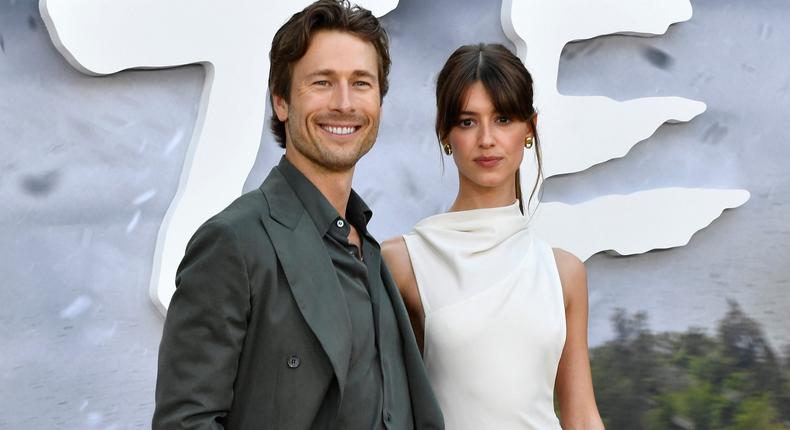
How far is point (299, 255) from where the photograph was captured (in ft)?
5.49

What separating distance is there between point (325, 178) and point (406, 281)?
1.81 ft

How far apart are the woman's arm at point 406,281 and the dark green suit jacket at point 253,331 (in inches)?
23.8

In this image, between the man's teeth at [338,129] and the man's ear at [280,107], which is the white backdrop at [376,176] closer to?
the man's ear at [280,107]

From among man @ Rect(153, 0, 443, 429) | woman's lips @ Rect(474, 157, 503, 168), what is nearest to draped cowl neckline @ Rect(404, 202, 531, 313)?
woman's lips @ Rect(474, 157, 503, 168)

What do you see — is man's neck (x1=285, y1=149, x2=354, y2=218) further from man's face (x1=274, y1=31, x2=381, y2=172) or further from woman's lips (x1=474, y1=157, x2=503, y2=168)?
woman's lips (x1=474, y1=157, x2=503, y2=168)

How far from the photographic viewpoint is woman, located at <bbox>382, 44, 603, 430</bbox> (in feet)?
7.27

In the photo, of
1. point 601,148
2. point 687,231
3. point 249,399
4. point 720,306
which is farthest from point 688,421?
point 249,399

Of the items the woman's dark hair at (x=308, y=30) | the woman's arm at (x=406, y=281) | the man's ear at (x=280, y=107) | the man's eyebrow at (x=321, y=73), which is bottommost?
the woman's arm at (x=406, y=281)

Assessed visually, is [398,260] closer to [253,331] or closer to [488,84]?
[488,84]

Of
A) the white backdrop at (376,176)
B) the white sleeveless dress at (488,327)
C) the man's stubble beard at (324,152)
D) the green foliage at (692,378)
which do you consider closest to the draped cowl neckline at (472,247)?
the white sleeveless dress at (488,327)

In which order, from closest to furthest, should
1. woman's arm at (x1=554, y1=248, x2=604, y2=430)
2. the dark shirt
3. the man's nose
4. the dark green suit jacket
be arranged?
1. the dark green suit jacket
2. the dark shirt
3. the man's nose
4. woman's arm at (x1=554, y1=248, x2=604, y2=430)

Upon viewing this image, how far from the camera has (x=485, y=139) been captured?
7.39 ft

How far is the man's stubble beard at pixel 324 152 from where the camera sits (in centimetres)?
178

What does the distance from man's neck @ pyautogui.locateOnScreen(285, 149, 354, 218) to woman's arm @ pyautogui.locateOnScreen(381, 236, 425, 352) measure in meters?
0.46
